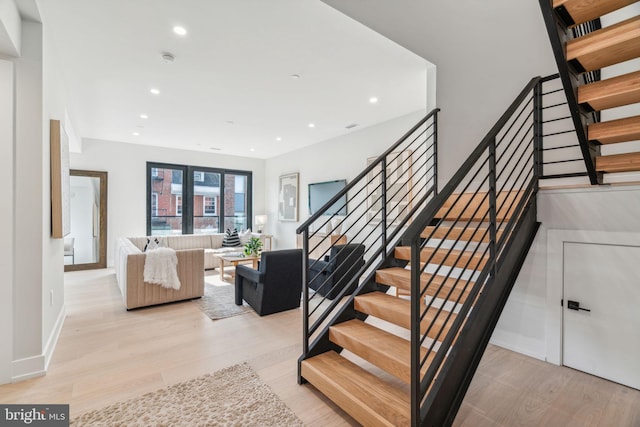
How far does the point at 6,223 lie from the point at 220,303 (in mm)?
2474

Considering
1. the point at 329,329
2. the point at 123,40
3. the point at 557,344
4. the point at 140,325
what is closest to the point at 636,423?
the point at 557,344

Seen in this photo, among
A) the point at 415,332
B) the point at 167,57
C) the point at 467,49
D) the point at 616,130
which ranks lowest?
the point at 415,332

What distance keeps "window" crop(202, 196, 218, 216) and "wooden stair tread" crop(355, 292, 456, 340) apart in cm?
668

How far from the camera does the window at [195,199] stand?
7539 millimetres

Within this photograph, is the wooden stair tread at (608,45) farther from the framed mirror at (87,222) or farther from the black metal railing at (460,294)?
the framed mirror at (87,222)

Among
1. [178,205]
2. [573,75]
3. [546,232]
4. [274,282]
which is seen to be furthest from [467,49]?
[178,205]

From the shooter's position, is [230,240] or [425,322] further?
[230,240]

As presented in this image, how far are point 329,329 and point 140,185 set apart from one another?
6.87 m

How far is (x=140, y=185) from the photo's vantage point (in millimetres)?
7266

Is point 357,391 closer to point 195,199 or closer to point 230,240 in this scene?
point 230,240

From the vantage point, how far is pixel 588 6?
146cm

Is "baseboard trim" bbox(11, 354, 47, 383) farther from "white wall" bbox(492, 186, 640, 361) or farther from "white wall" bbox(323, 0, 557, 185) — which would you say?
"white wall" bbox(492, 186, 640, 361)

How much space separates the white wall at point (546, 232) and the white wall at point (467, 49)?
110 centimetres

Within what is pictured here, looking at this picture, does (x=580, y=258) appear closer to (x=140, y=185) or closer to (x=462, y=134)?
(x=462, y=134)
